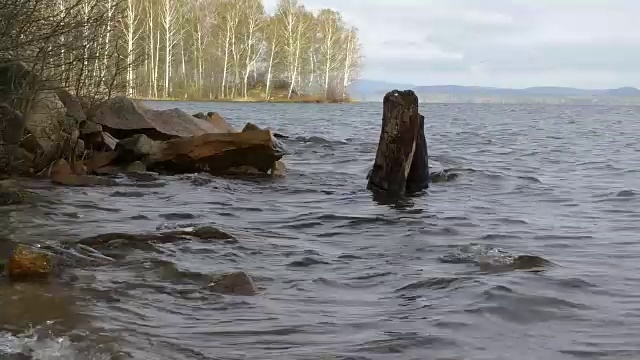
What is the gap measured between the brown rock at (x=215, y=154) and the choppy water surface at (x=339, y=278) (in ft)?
2.98

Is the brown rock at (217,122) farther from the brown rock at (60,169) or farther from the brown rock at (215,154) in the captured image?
the brown rock at (60,169)

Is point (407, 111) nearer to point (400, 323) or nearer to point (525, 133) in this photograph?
point (400, 323)

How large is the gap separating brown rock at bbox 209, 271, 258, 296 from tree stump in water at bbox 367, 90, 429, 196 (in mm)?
6252

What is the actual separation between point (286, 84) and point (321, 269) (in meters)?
73.9

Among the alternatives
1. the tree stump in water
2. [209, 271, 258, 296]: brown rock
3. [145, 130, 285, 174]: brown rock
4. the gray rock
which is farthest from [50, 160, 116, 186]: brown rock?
[209, 271, 258, 296]: brown rock

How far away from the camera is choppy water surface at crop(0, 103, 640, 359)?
189 inches

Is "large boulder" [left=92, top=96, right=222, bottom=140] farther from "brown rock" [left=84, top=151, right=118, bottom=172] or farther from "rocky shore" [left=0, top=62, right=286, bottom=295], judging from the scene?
"brown rock" [left=84, top=151, right=118, bottom=172]

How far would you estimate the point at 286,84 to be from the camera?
263 feet

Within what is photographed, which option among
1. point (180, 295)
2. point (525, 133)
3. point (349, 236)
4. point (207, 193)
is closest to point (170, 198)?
point (207, 193)

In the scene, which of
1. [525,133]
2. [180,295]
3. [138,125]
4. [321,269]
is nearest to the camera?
[180,295]

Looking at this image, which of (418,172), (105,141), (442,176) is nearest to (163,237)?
(418,172)

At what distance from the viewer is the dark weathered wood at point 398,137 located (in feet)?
39.6

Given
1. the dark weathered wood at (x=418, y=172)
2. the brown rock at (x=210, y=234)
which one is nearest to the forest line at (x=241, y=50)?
the dark weathered wood at (x=418, y=172)

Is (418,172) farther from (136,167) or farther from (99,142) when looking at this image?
(99,142)
